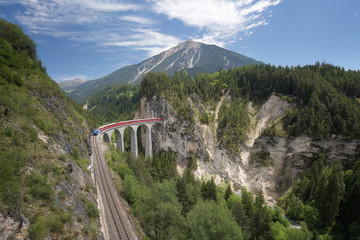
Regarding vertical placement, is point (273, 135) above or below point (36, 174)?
below

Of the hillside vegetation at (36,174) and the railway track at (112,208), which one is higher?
the hillside vegetation at (36,174)

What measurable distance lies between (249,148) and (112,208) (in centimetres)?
5606

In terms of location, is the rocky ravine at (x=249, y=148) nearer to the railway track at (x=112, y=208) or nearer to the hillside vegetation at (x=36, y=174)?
the railway track at (x=112, y=208)

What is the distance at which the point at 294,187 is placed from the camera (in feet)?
173

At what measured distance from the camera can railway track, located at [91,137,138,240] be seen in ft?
66.2

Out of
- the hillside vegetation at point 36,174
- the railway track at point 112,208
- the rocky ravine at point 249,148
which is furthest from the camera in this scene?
the rocky ravine at point 249,148

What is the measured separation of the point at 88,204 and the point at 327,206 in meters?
43.9

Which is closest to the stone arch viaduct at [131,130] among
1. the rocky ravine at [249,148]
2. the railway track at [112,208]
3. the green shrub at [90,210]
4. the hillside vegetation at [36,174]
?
the rocky ravine at [249,148]

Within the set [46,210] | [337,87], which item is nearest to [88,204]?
[46,210]

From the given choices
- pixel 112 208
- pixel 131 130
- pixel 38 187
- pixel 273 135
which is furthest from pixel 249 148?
pixel 38 187

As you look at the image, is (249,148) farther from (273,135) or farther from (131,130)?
(131,130)

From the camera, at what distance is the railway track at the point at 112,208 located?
20.2m

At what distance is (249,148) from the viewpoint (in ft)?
219

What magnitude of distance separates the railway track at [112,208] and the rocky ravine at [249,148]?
41126mm
